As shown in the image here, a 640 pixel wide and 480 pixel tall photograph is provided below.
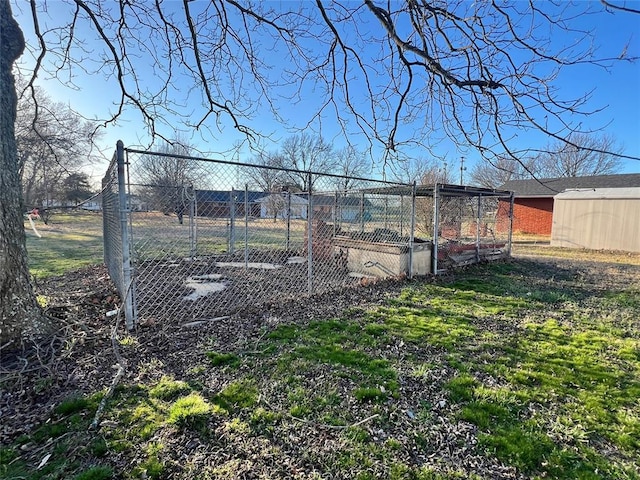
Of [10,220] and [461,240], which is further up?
[10,220]

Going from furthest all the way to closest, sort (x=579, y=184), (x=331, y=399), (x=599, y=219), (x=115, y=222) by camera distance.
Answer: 1. (x=579, y=184)
2. (x=599, y=219)
3. (x=115, y=222)
4. (x=331, y=399)

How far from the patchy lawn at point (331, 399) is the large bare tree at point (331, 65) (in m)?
1.16

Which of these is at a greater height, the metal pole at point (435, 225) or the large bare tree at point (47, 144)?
the large bare tree at point (47, 144)

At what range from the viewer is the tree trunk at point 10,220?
275 centimetres

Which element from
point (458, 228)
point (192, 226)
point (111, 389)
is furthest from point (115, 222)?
point (458, 228)

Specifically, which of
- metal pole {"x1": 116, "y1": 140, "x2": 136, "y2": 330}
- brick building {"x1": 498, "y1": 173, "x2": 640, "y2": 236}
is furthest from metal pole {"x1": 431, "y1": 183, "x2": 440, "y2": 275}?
brick building {"x1": 498, "y1": 173, "x2": 640, "y2": 236}

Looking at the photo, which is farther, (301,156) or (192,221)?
(301,156)

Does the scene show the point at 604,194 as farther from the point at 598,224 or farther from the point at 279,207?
the point at 279,207

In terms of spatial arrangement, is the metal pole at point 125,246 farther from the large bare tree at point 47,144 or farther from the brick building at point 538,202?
the brick building at point 538,202

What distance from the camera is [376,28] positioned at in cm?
329

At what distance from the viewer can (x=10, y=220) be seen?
9.21ft

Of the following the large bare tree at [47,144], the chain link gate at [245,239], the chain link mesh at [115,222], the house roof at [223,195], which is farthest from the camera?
the house roof at [223,195]

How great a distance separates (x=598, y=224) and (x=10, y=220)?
56.6 ft

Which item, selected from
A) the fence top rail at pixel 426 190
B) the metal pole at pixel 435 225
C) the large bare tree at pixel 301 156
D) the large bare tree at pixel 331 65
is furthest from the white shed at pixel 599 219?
the large bare tree at pixel 331 65
